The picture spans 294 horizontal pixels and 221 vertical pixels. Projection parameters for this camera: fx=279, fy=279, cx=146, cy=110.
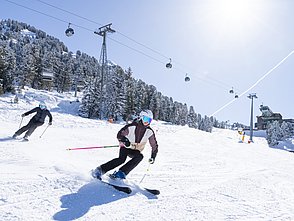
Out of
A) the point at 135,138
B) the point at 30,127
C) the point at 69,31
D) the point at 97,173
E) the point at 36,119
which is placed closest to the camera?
the point at 97,173

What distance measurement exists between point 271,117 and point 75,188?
430 feet

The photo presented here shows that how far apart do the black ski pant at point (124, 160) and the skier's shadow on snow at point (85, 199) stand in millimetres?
508

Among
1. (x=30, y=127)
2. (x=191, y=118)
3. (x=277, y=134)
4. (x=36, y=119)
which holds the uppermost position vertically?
(x=191, y=118)

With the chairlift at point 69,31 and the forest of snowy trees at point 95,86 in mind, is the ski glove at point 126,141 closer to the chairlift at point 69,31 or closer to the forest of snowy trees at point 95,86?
the chairlift at point 69,31

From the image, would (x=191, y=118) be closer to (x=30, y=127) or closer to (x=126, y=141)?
(x=30, y=127)

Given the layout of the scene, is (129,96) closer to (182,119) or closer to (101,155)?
(182,119)

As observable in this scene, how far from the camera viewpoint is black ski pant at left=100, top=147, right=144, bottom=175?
16.3 feet

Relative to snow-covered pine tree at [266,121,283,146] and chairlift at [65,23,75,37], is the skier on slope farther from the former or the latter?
snow-covered pine tree at [266,121,283,146]

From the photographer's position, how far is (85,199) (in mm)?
3764

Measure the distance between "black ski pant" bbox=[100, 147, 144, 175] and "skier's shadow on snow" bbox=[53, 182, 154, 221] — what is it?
1.67 feet

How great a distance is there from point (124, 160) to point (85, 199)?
153cm

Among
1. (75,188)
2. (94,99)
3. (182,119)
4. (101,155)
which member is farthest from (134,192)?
(182,119)

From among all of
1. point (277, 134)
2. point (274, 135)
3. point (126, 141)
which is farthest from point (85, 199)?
point (277, 134)

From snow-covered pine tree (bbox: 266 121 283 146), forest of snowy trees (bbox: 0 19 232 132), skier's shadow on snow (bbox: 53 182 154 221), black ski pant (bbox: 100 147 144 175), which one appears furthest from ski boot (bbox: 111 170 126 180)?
snow-covered pine tree (bbox: 266 121 283 146)
